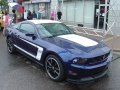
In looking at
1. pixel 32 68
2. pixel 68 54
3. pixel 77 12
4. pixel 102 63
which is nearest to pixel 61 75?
pixel 68 54

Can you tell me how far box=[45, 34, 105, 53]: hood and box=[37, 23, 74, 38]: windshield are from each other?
0.29 metres

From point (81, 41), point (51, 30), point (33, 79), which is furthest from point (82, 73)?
point (51, 30)

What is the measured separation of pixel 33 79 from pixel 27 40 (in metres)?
1.46

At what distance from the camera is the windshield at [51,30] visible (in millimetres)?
6438

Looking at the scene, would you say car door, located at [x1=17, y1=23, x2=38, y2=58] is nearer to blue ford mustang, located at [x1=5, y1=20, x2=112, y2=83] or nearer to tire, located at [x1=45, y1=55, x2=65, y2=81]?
blue ford mustang, located at [x1=5, y1=20, x2=112, y2=83]

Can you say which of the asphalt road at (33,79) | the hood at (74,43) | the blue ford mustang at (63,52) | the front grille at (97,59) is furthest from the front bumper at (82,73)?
the hood at (74,43)

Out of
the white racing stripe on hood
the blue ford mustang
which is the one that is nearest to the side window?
the blue ford mustang

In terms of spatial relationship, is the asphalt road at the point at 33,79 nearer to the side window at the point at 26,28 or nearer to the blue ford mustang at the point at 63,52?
the blue ford mustang at the point at 63,52

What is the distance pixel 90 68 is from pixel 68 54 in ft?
2.03

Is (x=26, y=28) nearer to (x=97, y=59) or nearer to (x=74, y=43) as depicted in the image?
(x=74, y=43)

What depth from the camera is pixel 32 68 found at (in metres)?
6.70

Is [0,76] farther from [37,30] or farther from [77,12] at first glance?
[77,12]

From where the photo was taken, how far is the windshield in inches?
253

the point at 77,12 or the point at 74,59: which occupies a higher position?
the point at 77,12
